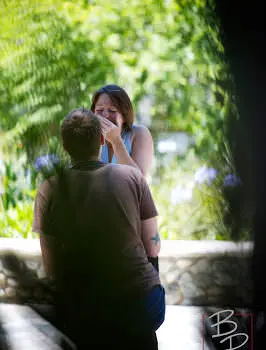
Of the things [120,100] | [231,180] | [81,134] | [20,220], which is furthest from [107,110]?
[20,220]

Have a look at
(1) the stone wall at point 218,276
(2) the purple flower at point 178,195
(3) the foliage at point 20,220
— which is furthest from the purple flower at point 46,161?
(2) the purple flower at point 178,195

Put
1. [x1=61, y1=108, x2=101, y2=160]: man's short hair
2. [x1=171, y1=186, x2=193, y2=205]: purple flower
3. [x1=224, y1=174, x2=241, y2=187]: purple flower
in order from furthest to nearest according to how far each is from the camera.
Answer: [x1=171, y1=186, x2=193, y2=205]: purple flower, [x1=61, y1=108, x2=101, y2=160]: man's short hair, [x1=224, y1=174, x2=241, y2=187]: purple flower

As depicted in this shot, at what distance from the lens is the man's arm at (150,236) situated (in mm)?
1172

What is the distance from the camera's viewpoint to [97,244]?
3.22ft

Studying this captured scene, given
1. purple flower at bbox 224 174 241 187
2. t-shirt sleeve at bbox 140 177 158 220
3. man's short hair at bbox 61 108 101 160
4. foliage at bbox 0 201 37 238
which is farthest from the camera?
foliage at bbox 0 201 37 238

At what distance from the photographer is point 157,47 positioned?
287 centimetres

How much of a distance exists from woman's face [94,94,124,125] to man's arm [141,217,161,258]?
500 mm

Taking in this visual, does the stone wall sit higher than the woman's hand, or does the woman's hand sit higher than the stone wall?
the woman's hand

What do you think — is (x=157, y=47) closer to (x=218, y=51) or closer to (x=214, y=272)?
(x=214, y=272)

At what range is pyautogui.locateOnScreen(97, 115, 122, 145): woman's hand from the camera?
1457mm

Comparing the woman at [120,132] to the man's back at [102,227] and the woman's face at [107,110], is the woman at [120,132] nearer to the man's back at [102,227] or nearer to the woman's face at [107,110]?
the woman's face at [107,110]

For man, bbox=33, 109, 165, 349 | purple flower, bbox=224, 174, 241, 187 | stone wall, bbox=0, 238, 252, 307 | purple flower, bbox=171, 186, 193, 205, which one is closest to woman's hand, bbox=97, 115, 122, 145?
man, bbox=33, 109, 165, 349

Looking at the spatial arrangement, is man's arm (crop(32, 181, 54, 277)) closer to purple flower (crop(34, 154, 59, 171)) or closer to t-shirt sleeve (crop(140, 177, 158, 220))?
purple flower (crop(34, 154, 59, 171))

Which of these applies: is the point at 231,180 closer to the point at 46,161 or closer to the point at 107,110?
the point at 46,161
